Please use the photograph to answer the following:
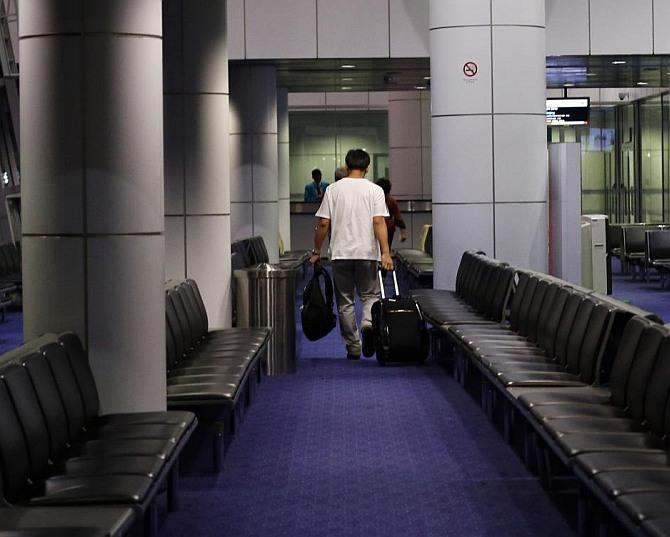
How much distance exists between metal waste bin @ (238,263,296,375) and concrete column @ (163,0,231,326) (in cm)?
32

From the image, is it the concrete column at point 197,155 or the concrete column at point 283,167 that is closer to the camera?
the concrete column at point 197,155

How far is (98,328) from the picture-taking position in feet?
20.3

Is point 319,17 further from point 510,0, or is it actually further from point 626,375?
point 626,375

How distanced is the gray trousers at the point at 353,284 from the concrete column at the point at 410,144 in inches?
742

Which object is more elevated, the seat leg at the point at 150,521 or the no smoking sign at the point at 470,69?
the no smoking sign at the point at 470,69

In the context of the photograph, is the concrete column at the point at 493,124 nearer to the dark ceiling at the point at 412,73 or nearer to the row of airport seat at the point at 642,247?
the dark ceiling at the point at 412,73

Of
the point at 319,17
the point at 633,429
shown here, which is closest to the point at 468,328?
the point at 633,429

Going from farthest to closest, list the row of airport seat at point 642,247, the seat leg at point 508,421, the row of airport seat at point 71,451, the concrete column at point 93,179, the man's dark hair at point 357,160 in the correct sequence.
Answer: the row of airport seat at point 642,247, the man's dark hair at point 357,160, the seat leg at point 508,421, the concrete column at point 93,179, the row of airport seat at point 71,451

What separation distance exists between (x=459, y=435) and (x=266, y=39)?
1006 cm

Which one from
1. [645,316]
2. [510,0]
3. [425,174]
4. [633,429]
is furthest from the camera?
[425,174]

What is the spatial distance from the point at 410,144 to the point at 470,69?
1720 centimetres

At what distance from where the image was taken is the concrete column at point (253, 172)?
1964cm

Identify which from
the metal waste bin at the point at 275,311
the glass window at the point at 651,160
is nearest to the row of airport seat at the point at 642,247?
the glass window at the point at 651,160

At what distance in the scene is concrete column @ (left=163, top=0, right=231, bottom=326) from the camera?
10.9 metres
